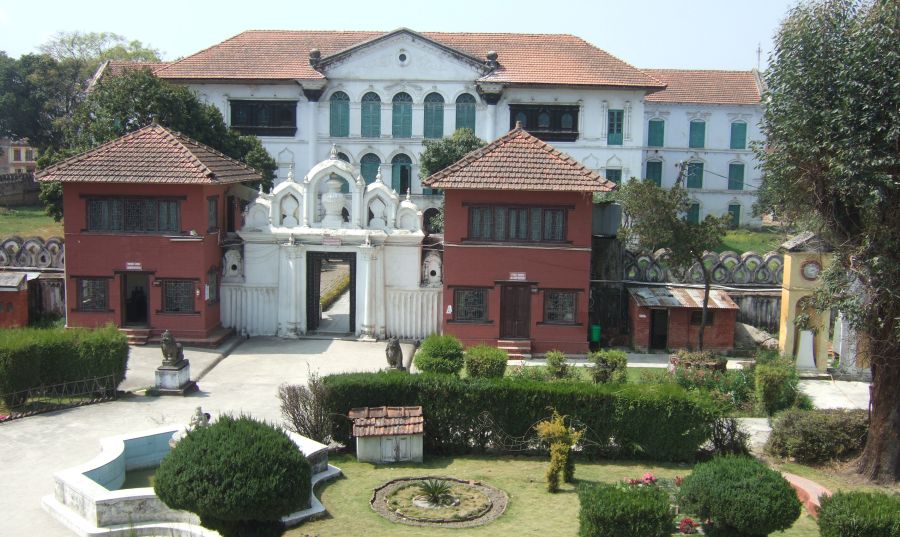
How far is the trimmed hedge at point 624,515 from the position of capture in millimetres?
13047

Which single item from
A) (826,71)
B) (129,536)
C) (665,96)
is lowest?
(129,536)

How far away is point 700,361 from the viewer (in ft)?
81.6

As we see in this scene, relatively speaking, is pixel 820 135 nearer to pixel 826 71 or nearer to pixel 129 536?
pixel 826 71

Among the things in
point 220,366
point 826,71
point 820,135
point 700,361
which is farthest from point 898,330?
point 220,366

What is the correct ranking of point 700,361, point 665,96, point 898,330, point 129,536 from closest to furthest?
point 129,536
point 898,330
point 700,361
point 665,96

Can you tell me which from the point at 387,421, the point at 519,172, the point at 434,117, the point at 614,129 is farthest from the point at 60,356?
the point at 614,129

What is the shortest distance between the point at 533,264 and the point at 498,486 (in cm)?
1176

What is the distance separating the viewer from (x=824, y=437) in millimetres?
18828

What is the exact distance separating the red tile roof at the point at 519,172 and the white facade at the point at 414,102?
18.3 meters

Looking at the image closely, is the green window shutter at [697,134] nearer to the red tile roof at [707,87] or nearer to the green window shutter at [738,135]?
the red tile roof at [707,87]

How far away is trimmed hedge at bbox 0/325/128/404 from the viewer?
2109cm

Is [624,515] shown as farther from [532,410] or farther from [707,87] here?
[707,87]

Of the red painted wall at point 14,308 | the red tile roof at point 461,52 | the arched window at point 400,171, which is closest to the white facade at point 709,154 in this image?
the red tile roof at point 461,52

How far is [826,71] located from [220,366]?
1737 centimetres
